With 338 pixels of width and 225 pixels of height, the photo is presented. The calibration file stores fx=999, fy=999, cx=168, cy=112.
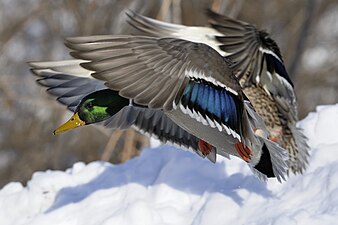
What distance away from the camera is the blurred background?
8.72 metres

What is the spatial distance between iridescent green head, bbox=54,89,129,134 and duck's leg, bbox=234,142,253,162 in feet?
1.81

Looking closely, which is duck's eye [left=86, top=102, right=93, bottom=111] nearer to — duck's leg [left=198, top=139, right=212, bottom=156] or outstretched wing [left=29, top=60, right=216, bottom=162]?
outstretched wing [left=29, top=60, right=216, bottom=162]

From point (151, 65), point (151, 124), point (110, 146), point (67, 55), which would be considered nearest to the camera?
point (151, 65)

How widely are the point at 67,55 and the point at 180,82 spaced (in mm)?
5992

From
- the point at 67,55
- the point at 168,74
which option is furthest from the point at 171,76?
the point at 67,55

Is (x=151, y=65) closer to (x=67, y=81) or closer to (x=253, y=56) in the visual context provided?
(x=67, y=81)

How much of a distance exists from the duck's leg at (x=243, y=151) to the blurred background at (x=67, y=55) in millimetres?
2775

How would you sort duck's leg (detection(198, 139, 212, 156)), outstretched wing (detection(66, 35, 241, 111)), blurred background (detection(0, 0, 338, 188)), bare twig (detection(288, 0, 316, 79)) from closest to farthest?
outstretched wing (detection(66, 35, 241, 111)) < duck's leg (detection(198, 139, 212, 156)) < bare twig (detection(288, 0, 316, 79)) < blurred background (detection(0, 0, 338, 188))

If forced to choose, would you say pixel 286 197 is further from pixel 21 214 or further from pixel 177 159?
pixel 21 214

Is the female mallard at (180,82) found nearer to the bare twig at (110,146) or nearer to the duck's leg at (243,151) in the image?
the duck's leg at (243,151)

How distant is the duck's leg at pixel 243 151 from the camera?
4.46 m

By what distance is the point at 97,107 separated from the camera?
14.9 feet

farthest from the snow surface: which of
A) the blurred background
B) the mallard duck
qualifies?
the blurred background

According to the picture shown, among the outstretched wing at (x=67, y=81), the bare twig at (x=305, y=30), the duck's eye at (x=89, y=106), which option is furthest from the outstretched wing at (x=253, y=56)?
the bare twig at (x=305, y=30)
